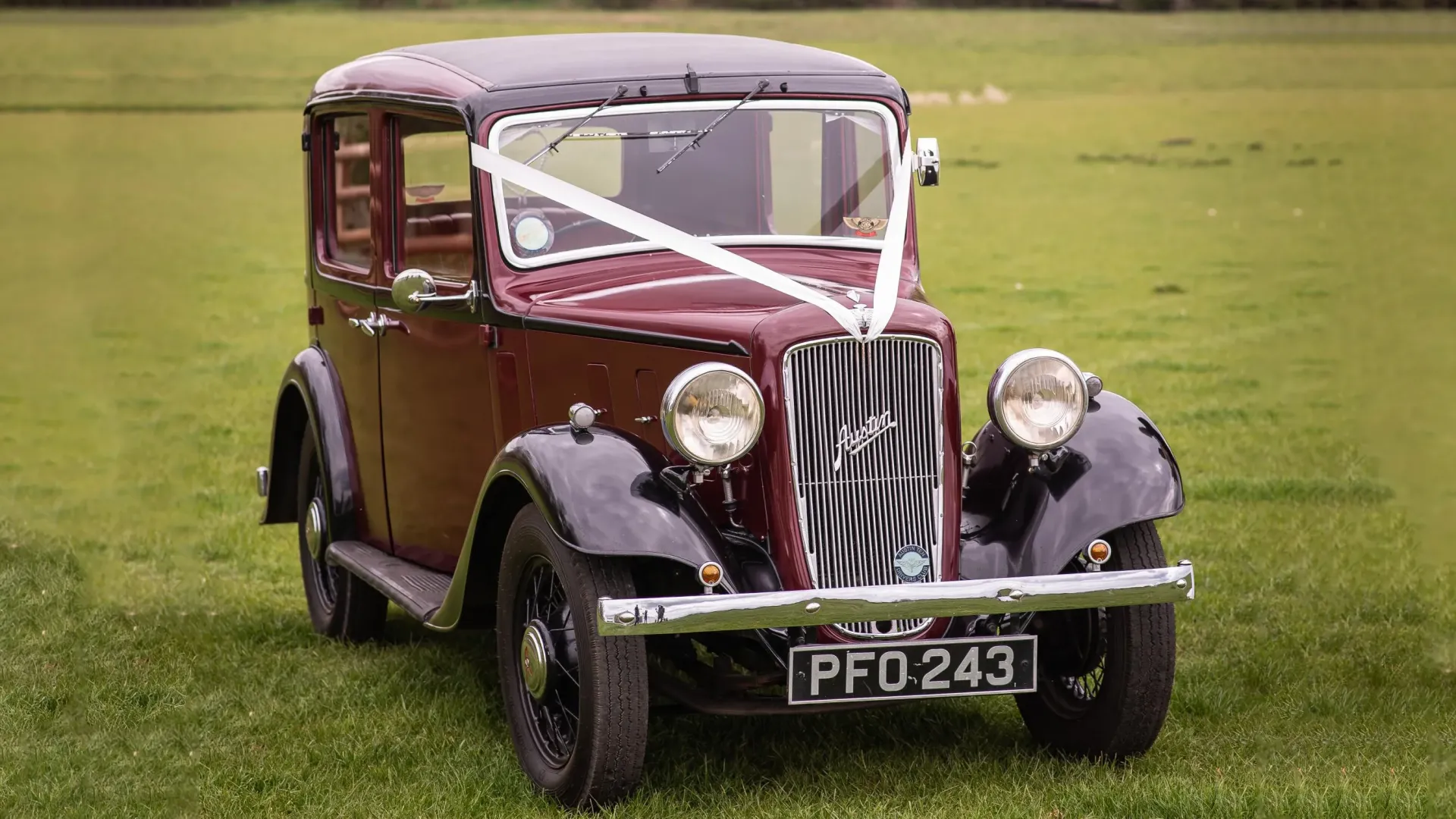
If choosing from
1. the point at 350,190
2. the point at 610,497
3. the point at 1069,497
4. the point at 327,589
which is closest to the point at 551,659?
the point at 610,497

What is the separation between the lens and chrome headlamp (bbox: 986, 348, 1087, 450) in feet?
14.9

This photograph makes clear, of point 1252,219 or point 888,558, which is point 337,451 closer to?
point 888,558

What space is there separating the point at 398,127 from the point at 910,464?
2451 millimetres

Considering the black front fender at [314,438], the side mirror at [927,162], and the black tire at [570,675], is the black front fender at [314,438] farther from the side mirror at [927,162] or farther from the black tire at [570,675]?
the side mirror at [927,162]

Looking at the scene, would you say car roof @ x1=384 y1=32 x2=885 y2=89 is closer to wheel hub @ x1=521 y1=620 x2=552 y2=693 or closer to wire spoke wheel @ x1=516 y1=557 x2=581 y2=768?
wire spoke wheel @ x1=516 y1=557 x2=581 y2=768

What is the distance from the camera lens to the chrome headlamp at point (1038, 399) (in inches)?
178

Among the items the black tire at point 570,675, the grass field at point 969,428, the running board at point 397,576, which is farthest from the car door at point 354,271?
the black tire at point 570,675

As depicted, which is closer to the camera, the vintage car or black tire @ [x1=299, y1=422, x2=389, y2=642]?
the vintage car

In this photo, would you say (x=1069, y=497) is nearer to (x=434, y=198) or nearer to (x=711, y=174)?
(x=711, y=174)

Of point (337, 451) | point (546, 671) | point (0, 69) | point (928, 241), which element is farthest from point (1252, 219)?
point (0, 69)

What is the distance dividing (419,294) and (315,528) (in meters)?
1.64

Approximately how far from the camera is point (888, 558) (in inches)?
176

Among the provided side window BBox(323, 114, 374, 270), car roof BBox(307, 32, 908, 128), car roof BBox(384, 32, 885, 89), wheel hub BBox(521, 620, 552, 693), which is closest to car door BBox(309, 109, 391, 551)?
side window BBox(323, 114, 374, 270)

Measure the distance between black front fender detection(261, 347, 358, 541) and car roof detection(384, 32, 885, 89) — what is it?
1414 mm
